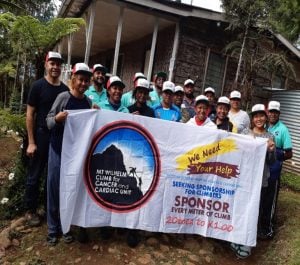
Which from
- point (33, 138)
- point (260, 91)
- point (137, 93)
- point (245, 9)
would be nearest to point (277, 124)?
point (137, 93)

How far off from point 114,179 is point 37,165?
979mm

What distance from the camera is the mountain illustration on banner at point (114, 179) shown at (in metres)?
4.29

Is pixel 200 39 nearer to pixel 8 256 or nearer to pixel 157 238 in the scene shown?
pixel 157 238

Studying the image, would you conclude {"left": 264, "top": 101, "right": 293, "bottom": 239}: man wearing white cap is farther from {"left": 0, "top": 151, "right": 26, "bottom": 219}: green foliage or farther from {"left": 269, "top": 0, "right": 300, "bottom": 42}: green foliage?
{"left": 269, "top": 0, "right": 300, "bottom": 42}: green foliage

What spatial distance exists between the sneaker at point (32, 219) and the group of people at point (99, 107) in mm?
12

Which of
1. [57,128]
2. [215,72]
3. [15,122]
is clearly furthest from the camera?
[215,72]

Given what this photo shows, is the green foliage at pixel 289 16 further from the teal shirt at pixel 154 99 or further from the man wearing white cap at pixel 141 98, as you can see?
the man wearing white cap at pixel 141 98

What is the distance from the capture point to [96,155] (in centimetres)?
427

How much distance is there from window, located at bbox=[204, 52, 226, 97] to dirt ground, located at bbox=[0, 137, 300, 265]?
23.2 feet

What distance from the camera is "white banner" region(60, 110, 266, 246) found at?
418 cm

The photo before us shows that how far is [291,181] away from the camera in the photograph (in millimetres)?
8469

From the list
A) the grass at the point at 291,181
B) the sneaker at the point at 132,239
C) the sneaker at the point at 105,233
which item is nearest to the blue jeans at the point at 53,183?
the sneaker at the point at 105,233

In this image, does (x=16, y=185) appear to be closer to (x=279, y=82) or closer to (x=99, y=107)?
(x=99, y=107)

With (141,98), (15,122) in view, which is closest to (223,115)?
(141,98)
